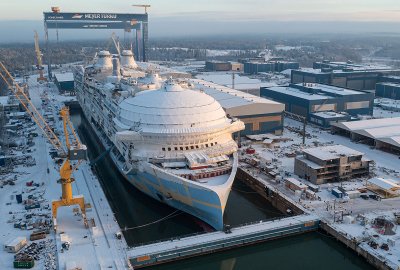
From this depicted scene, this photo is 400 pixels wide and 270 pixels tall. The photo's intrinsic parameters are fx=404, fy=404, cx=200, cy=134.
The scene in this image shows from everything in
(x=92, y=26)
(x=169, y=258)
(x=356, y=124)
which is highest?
(x=92, y=26)

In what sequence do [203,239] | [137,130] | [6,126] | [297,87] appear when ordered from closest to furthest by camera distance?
1. [203,239]
2. [137,130]
3. [6,126]
4. [297,87]

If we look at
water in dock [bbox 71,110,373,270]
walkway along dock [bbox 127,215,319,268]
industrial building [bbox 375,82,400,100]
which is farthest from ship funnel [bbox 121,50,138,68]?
industrial building [bbox 375,82,400,100]

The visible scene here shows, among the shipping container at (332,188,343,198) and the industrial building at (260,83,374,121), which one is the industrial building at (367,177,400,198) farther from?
the industrial building at (260,83,374,121)

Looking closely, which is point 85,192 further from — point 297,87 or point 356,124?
point 297,87

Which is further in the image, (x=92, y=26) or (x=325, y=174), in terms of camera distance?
(x=92, y=26)

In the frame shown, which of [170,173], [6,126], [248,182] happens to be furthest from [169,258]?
[6,126]

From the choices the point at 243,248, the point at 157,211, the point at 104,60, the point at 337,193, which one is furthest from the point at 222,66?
the point at 243,248

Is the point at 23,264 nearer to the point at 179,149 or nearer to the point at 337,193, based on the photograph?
the point at 179,149

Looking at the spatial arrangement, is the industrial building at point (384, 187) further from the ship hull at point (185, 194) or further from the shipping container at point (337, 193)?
the ship hull at point (185, 194)
